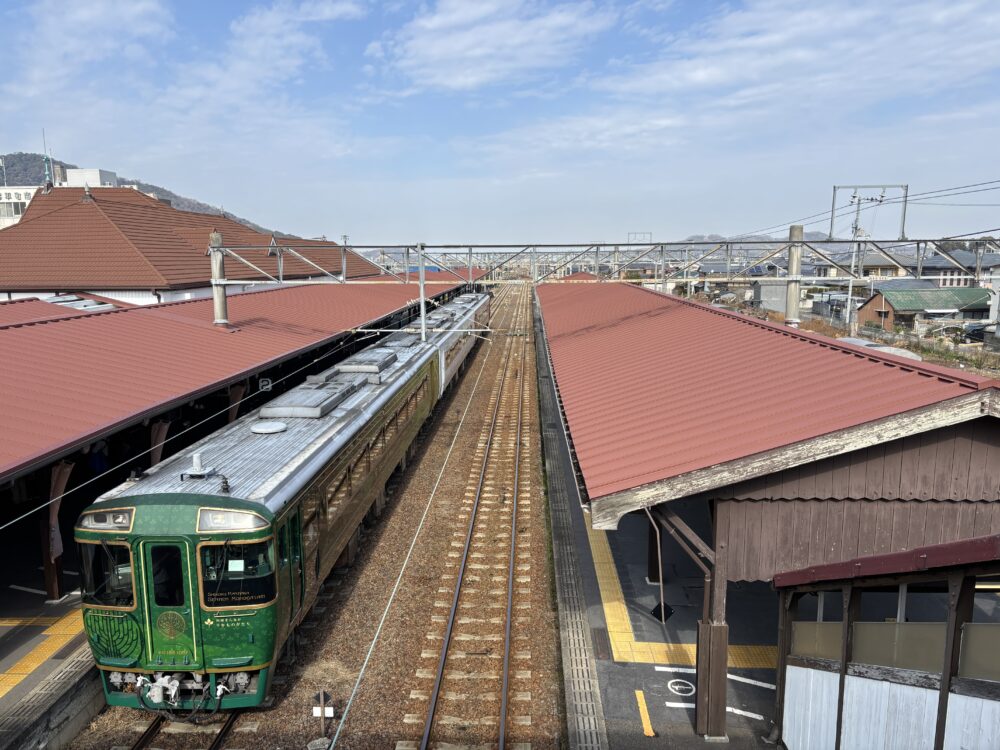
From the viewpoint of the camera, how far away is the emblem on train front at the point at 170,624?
7.11 m

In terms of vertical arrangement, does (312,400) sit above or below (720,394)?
below

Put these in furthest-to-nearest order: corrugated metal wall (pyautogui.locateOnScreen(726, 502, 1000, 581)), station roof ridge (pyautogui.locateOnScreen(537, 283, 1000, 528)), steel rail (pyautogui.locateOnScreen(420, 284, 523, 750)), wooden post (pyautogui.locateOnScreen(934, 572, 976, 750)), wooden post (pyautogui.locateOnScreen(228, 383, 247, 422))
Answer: wooden post (pyautogui.locateOnScreen(228, 383, 247, 422)) < steel rail (pyautogui.locateOnScreen(420, 284, 523, 750)) < corrugated metal wall (pyautogui.locateOnScreen(726, 502, 1000, 581)) < station roof ridge (pyautogui.locateOnScreen(537, 283, 1000, 528)) < wooden post (pyautogui.locateOnScreen(934, 572, 976, 750))

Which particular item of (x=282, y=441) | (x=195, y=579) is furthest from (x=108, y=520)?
(x=282, y=441)

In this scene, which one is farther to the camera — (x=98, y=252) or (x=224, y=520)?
(x=98, y=252)

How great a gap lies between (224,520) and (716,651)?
5290 mm

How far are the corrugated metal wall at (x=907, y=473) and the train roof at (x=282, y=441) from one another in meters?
Answer: 4.95

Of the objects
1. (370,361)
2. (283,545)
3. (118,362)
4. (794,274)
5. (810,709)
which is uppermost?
(794,274)

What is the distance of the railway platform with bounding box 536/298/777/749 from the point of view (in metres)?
7.61

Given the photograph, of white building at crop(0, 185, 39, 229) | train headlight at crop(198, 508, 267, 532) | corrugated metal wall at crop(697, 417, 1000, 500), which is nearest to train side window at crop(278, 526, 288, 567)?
train headlight at crop(198, 508, 267, 532)

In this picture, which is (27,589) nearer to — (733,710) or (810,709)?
(733,710)

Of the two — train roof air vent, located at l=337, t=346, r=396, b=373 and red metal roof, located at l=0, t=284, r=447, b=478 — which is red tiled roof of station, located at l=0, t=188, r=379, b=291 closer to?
red metal roof, located at l=0, t=284, r=447, b=478

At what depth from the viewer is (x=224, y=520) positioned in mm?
7059

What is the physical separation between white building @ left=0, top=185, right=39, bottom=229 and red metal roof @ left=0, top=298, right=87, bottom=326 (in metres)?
55.6

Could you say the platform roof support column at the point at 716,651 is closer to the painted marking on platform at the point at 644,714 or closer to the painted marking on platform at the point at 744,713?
the painted marking on platform at the point at 644,714
